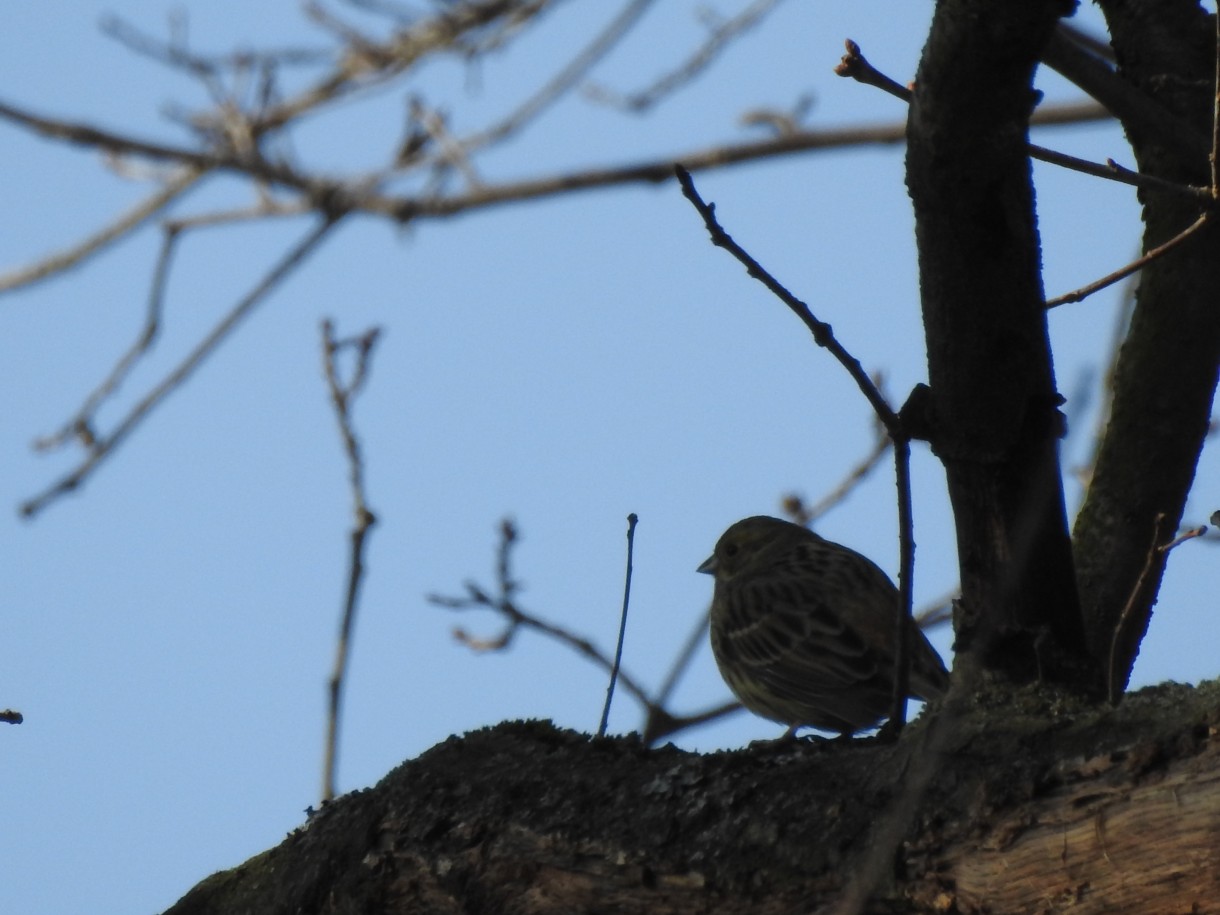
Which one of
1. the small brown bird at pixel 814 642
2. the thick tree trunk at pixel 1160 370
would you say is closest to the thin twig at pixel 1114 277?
the thick tree trunk at pixel 1160 370

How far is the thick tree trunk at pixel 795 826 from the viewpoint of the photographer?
8.00 feet

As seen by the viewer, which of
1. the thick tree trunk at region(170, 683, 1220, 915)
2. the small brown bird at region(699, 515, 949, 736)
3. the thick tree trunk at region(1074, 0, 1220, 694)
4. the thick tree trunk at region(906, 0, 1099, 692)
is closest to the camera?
the thick tree trunk at region(170, 683, 1220, 915)

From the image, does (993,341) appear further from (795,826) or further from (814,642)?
(814,642)

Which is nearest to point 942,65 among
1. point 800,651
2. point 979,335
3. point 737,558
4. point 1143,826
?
point 979,335

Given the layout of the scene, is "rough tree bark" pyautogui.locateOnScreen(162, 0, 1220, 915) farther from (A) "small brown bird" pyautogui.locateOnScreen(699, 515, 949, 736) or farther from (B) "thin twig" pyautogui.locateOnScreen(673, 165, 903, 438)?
(A) "small brown bird" pyautogui.locateOnScreen(699, 515, 949, 736)

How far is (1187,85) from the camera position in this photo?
4449 mm

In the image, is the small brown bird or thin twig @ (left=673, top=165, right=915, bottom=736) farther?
the small brown bird

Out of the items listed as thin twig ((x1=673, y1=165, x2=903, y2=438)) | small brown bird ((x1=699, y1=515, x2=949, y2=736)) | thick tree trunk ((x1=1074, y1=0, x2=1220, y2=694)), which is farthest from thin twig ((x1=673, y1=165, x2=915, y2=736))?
small brown bird ((x1=699, y1=515, x2=949, y2=736))

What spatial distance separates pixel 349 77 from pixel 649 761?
10.4 feet

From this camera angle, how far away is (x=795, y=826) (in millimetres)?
2830

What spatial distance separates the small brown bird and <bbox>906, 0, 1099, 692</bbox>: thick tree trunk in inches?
71.7

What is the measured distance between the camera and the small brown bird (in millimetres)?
5726

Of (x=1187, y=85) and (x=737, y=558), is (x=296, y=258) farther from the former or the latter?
(x=737, y=558)

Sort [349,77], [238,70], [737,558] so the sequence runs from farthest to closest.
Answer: [737,558] < [349,77] < [238,70]
